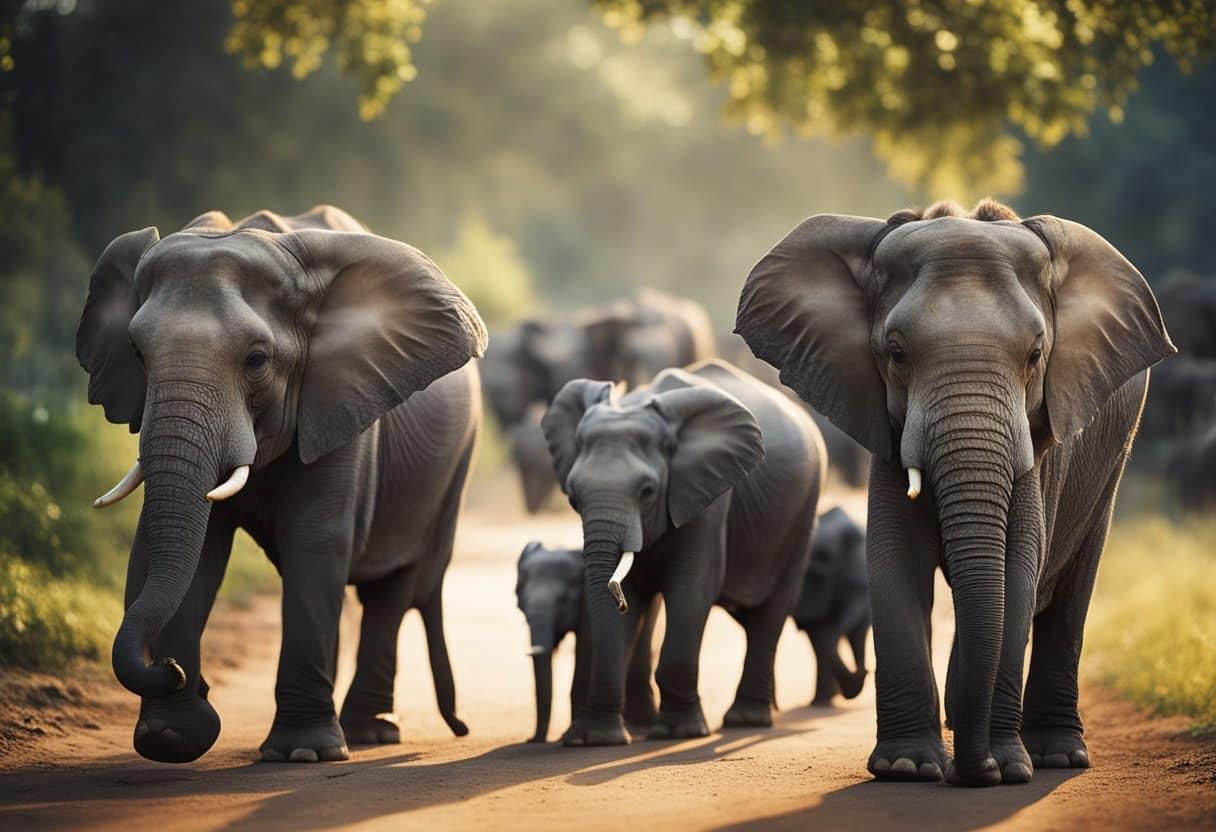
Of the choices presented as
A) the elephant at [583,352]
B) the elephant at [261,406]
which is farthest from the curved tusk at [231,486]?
the elephant at [583,352]

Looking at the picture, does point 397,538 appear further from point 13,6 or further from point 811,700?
point 13,6

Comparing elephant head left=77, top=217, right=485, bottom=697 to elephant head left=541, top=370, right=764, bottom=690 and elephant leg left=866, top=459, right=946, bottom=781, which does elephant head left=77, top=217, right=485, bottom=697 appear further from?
elephant leg left=866, top=459, right=946, bottom=781

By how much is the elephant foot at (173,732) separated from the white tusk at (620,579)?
1926 mm

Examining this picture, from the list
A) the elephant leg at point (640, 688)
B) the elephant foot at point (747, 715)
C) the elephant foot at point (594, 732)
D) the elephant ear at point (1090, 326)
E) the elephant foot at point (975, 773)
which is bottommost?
the elephant foot at point (975, 773)

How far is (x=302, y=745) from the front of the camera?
8.45 metres

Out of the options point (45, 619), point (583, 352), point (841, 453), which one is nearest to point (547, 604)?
point (45, 619)

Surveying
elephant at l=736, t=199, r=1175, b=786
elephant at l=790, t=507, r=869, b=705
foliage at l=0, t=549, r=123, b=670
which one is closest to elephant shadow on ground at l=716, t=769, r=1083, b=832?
elephant at l=736, t=199, r=1175, b=786

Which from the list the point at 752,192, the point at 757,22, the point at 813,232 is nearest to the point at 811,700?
the point at 813,232

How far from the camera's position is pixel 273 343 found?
318 inches

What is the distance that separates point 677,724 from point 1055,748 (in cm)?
210

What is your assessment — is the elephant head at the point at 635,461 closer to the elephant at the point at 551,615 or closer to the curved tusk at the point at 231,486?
the elephant at the point at 551,615

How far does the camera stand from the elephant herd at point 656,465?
23.8ft

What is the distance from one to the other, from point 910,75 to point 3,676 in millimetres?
11163

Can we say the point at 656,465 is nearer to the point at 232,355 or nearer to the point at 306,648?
the point at 306,648
